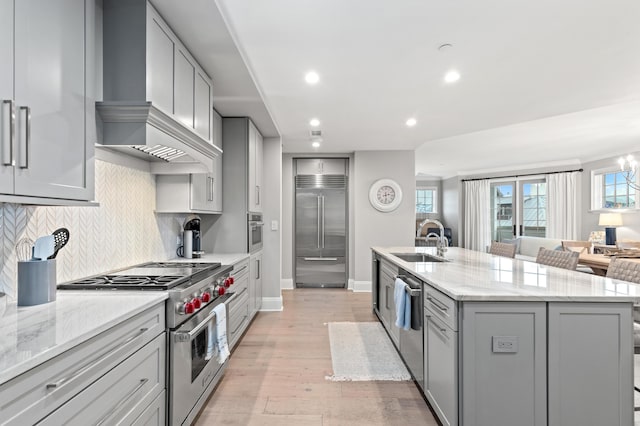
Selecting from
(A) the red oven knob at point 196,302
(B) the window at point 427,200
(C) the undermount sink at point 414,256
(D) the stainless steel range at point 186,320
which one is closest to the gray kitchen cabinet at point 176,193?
(D) the stainless steel range at point 186,320

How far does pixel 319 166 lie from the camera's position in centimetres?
604

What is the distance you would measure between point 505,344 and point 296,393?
4.72 ft

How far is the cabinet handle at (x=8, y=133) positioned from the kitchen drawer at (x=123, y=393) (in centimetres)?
79

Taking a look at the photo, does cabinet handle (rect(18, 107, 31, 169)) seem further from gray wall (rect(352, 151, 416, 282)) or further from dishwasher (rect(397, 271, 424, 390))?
gray wall (rect(352, 151, 416, 282))

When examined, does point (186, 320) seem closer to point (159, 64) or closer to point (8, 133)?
point (8, 133)

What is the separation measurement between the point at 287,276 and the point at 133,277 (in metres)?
4.07

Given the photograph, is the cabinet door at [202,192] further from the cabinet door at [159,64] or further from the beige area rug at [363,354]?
the beige area rug at [363,354]

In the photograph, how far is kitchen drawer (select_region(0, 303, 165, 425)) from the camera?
2.81 feet

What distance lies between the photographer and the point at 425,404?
2.24 metres

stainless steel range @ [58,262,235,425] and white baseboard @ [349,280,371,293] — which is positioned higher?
stainless steel range @ [58,262,235,425]

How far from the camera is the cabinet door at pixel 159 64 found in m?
1.74

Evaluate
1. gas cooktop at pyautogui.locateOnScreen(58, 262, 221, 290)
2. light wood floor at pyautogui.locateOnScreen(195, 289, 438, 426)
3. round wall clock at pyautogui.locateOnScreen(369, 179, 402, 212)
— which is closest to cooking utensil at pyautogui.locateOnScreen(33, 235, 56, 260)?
gas cooktop at pyautogui.locateOnScreen(58, 262, 221, 290)

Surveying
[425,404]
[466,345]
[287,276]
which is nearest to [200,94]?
[466,345]

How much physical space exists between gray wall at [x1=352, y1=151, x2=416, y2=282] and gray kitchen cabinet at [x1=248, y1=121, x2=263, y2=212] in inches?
81.1
